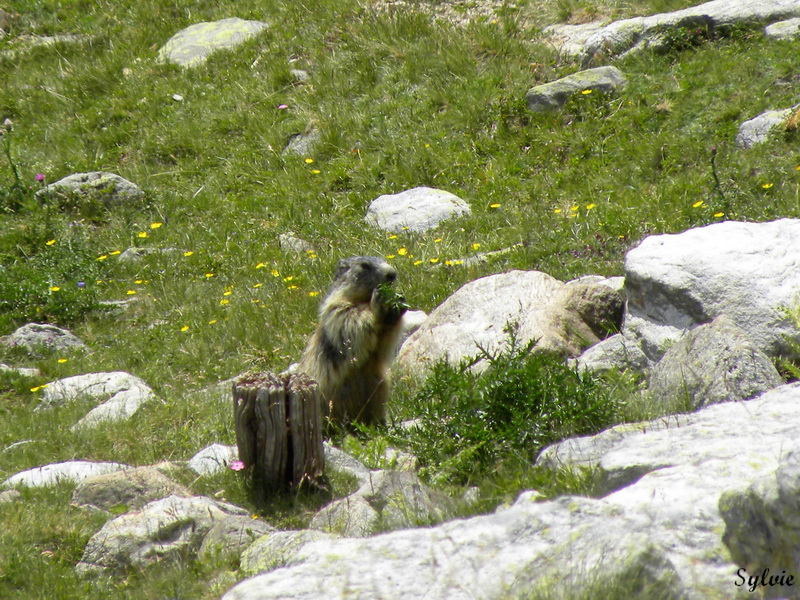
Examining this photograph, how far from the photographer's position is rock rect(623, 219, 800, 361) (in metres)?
5.95

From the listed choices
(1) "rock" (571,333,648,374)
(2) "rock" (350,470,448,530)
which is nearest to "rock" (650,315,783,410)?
(1) "rock" (571,333,648,374)

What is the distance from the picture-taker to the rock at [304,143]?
13031 mm

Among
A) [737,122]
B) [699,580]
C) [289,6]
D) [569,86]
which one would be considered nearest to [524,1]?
[569,86]

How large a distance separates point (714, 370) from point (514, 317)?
277 centimetres

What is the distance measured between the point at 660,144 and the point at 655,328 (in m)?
4.67

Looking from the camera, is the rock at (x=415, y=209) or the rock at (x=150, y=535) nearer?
the rock at (x=150, y=535)

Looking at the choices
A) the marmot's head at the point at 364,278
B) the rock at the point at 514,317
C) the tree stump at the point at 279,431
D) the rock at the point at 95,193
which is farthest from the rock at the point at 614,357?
the rock at the point at 95,193

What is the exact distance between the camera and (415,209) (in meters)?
11.1

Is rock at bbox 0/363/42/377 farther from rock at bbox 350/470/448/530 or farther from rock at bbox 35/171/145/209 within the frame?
rock at bbox 350/470/448/530

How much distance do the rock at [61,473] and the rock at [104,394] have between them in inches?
42.3

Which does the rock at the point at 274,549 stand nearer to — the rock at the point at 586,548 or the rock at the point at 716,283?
the rock at the point at 586,548

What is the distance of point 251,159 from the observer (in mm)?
13242

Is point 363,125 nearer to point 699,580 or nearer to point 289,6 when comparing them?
point 289,6

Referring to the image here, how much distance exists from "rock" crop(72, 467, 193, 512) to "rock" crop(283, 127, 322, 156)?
7836 millimetres
